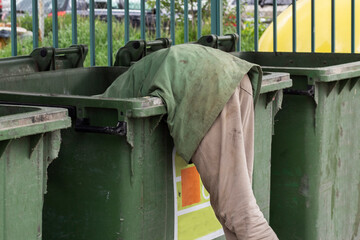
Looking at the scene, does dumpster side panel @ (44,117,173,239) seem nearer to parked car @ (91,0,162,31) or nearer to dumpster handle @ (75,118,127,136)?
dumpster handle @ (75,118,127,136)

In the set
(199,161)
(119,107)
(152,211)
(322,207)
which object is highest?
(119,107)

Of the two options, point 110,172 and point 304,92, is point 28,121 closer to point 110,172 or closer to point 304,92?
point 110,172

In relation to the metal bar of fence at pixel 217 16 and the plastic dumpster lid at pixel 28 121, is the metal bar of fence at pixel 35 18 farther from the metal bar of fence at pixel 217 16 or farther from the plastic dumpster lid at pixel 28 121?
the plastic dumpster lid at pixel 28 121

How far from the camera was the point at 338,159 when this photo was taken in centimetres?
433

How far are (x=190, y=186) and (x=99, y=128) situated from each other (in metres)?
0.54

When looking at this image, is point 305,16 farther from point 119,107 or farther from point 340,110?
point 119,107

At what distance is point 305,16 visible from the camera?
9258 mm

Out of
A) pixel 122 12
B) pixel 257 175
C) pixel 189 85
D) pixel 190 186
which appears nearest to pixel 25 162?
pixel 189 85

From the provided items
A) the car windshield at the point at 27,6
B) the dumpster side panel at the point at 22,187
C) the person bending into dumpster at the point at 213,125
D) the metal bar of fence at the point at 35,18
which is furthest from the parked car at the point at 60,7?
the dumpster side panel at the point at 22,187

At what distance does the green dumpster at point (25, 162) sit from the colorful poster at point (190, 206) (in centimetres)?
68

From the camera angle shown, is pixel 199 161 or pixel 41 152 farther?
pixel 199 161

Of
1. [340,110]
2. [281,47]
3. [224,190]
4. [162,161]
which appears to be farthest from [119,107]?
[281,47]

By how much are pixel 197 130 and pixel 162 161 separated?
0.62 feet

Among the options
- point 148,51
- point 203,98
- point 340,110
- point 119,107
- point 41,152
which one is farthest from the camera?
point 148,51
